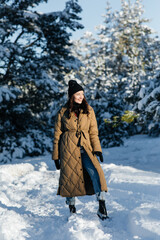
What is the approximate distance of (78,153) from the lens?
11.6 ft

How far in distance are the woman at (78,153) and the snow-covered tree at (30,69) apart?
7973 millimetres

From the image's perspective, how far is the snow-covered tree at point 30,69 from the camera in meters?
11.7

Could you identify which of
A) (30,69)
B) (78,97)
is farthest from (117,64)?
(78,97)

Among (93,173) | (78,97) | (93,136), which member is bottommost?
(93,173)

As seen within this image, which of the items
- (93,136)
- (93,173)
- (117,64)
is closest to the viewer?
(93,173)

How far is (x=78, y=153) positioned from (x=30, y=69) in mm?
9186

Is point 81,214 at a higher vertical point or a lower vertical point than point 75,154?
lower

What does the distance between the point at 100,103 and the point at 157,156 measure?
716cm

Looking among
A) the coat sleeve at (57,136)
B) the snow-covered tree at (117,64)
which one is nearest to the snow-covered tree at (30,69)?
the snow-covered tree at (117,64)

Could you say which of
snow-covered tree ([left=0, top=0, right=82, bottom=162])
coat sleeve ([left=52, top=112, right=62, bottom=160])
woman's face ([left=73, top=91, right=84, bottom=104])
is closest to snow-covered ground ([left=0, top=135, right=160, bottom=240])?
coat sleeve ([left=52, top=112, right=62, bottom=160])

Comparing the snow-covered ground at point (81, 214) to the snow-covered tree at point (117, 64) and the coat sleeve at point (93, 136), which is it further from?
the snow-covered tree at point (117, 64)

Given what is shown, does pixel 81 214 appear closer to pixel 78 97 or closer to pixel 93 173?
pixel 93 173

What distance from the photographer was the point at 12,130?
1282 cm

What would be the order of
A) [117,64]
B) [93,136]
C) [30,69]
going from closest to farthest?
[93,136]
[30,69]
[117,64]
